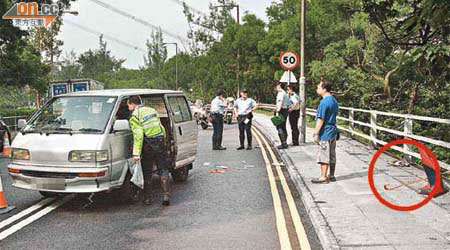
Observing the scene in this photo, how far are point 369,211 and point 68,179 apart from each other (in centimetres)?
416

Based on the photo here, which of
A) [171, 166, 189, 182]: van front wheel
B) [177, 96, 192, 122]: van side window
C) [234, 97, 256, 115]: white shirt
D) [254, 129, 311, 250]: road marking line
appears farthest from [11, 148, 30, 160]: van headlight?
[234, 97, 256, 115]: white shirt

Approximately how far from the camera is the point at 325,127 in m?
8.80

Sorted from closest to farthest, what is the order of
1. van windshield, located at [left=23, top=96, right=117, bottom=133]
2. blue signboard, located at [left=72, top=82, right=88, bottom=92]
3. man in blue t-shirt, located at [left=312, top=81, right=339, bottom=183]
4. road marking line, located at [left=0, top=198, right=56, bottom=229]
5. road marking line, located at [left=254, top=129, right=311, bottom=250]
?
road marking line, located at [left=254, top=129, right=311, bottom=250] < road marking line, located at [left=0, top=198, right=56, bottom=229] < van windshield, located at [left=23, top=96, right=117, bottom=133] < man in blue t-shirt, located at [left=312, top=81, right=339, bottom=183] < blue signboard, located at [left=72, top=82, right=88, bottom=92]

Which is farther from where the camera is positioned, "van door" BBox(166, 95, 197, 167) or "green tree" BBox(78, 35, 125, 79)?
"green tree" BBox(78, 35, 125, 79)

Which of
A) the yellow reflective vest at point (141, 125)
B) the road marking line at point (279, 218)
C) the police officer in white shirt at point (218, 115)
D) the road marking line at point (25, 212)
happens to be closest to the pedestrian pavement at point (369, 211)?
the road marking line at point (279, 218)

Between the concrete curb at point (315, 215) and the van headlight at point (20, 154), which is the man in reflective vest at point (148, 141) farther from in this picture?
the concrete curb at point (315, 215)

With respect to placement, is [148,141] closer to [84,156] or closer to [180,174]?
[84,156]

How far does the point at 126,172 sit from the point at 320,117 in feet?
11.0

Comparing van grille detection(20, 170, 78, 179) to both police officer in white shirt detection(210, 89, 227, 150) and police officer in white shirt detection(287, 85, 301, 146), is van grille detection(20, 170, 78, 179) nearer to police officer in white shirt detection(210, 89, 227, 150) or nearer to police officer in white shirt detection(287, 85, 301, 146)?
police officer in white shirt detection(210, 89, 227, 150)

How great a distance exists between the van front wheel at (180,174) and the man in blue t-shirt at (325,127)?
2.62m

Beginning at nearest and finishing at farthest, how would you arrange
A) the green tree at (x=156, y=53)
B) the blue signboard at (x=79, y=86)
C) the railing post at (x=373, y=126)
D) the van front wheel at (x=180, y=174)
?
the van front wheel at (x=180, y=174) → the railing post at (x=373, y=126) → the blue signboard at (x=79, y=86) → the green tree at (x=156, y=53)

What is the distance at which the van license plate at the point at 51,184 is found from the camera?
23.8ft

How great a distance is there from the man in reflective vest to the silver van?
9.1 inches

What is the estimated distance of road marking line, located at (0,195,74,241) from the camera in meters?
6.30
